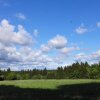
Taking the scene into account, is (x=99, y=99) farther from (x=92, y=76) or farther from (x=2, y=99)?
(x=92, y=76)

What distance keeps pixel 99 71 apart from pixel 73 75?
591 inches

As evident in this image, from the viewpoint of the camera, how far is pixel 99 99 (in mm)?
24625

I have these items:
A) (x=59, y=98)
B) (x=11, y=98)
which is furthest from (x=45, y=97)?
(x=11, y=98)

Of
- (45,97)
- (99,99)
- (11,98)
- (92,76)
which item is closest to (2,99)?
(11,98)

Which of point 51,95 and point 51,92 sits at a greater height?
point 51,92

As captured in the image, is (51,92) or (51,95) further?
(51,92)

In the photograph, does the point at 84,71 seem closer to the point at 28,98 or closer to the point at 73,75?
the point at 73,75

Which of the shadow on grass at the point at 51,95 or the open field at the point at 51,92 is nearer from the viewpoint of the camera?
the shadow on grass at the point at 51,95

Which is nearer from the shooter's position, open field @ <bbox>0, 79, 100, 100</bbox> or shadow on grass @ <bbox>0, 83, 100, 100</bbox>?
shadow on grass @ <bbox>0, 83, 100, 100</bbox>

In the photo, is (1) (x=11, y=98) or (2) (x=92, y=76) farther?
(2) (x=92, y=76)

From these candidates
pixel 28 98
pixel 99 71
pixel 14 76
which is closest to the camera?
pixel 28 98

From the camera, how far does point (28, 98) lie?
24.6 metres

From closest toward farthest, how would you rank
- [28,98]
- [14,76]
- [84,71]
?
1. [28,98]
2. [14,76]
3. [84,71]

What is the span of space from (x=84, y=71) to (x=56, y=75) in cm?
1728
